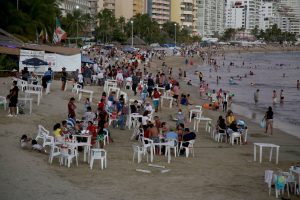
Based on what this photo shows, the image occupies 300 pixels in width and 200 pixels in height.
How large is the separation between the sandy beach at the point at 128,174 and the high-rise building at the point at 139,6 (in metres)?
138

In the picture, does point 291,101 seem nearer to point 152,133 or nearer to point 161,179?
point 152,133

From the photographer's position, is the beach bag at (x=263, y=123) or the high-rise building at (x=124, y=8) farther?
the high-rise building at (x=124, y=8)

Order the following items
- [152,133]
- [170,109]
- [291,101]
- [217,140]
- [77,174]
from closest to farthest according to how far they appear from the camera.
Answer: [77,174] → [152,133] → [217,140] → [170,109] → [291,101]

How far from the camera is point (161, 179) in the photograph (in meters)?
11.7

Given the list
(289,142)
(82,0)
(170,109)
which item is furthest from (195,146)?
(82,0)

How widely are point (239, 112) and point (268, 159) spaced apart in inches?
546

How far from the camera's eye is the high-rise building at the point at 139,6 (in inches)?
6083

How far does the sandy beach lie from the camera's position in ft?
33.5

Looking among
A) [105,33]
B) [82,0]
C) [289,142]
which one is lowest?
[289,142]

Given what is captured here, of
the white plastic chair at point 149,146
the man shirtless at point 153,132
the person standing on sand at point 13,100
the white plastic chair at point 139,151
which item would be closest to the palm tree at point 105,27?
the person standing on sand at point 13,100

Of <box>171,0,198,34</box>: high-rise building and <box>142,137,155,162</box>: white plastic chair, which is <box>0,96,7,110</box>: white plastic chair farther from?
<box>171,0,198,34</box>: high-rise building

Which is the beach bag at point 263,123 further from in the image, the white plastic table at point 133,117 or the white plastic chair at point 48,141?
the white plastic chair at point 48,141

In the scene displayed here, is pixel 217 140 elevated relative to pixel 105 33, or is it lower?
lower

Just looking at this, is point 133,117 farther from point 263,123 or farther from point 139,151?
point 263,123
